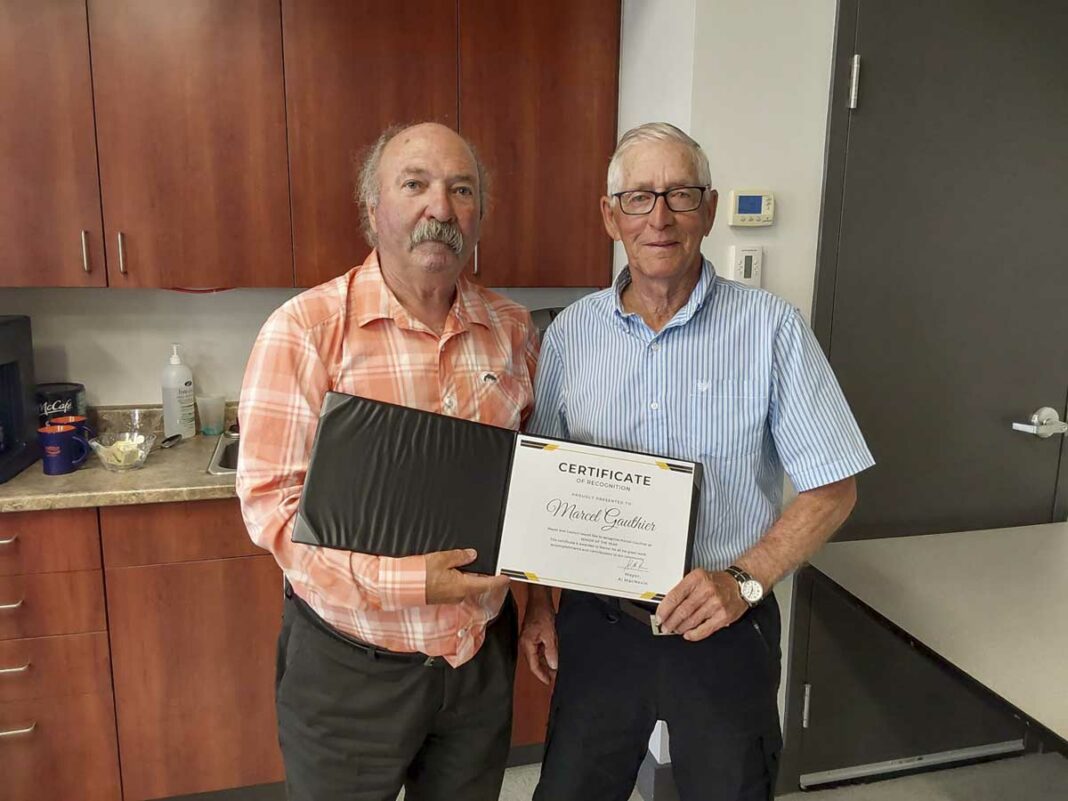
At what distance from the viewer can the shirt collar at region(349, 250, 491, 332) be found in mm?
1127

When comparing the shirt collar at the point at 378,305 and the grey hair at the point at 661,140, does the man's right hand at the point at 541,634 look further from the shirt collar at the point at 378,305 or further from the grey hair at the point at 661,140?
the grey hair at the point at 661,140

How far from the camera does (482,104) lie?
1971 millimetres

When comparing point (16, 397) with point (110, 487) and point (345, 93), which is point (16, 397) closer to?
point (110, 487)

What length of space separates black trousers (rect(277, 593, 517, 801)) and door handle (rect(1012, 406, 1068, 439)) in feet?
5.34

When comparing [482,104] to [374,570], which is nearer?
[374,570]

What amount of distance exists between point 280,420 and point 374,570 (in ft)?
0.85

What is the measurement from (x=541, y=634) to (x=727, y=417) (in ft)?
1.71

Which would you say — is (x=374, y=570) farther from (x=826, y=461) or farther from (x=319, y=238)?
(x=319, y=238)

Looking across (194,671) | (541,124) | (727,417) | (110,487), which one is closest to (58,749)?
(194,671)

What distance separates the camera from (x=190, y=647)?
178 centimetres

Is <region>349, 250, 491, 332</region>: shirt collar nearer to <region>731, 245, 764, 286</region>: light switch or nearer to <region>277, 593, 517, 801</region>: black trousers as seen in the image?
<region>277, 593, 517, 801</region>: black trousers

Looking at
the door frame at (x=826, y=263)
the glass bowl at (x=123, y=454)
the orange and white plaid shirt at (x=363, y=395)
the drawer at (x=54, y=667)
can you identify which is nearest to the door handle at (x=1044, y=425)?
the door frame at (x=826, y=263)

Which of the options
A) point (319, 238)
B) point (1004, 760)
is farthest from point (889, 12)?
point (1004, 760)

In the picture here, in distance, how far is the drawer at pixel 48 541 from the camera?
5.39 feet
